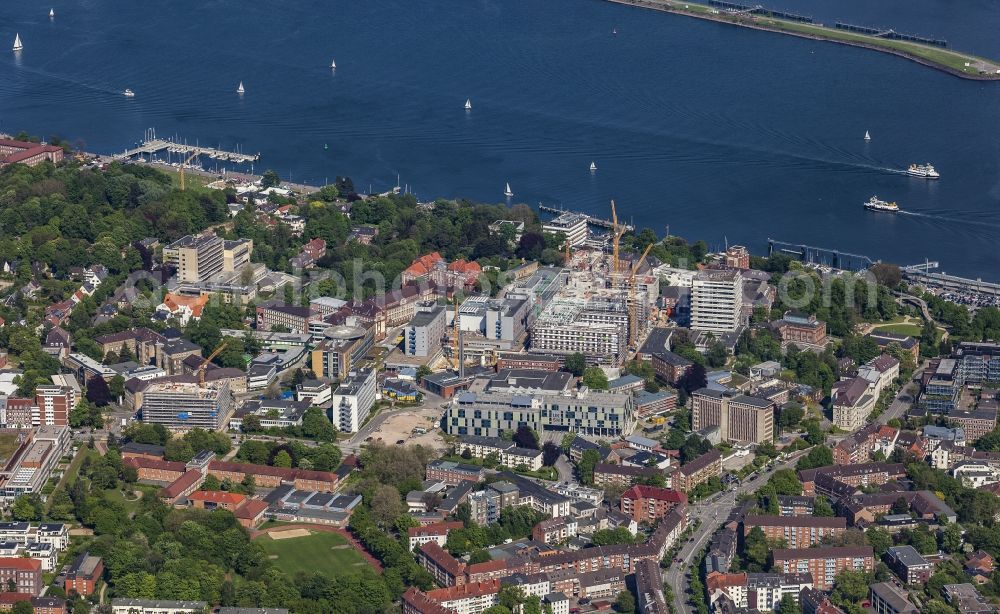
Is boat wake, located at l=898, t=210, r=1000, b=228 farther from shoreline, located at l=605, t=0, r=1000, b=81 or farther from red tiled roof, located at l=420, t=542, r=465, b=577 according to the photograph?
red tiled roof, located at l=420, t=542, r=465, b=577

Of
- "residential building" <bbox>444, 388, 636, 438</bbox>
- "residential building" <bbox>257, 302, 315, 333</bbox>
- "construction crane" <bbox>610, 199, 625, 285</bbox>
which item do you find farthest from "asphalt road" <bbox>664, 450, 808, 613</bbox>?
"residential building" <bbox>257, 302, 315, 333</bbox>

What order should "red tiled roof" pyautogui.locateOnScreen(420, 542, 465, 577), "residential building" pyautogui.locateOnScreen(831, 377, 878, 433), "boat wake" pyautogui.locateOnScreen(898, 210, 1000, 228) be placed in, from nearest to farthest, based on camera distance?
"red tiled roof" pyautogui.locateOnScreen(420, 542, 465, 577), "residential building" pyautogui.locateOnScreen(831, 377, 878, 433), "boat wake" pyautogui.locateOnScreen(898, 210, 1000, 228)

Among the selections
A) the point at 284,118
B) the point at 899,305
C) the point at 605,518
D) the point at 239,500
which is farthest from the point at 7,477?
the point at 284,118

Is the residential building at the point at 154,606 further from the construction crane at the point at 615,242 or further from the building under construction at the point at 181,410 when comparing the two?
the construction crane at the point at 615,242

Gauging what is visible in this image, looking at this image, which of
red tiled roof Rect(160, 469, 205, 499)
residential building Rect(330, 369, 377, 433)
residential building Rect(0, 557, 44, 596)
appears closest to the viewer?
residential building Rect(0, 557, 44, 596)

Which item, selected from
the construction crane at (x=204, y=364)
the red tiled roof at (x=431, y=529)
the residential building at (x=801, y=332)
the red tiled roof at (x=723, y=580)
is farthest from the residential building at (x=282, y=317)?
the red tiled roof at (x=723, y=580)

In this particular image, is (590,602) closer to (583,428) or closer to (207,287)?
(583,428)
